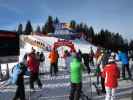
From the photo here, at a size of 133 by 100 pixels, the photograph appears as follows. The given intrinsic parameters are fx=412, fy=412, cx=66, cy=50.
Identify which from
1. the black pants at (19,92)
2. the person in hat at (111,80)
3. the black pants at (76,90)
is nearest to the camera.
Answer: the person in hat at (111,80)

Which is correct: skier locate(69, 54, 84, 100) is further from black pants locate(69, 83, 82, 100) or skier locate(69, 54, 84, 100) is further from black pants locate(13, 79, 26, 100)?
Answer: black pants locate(13, 79, 26, 100)

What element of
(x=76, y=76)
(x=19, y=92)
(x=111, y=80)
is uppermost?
(x=76, y=76)

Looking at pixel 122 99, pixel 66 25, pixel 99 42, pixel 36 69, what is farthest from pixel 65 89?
pixel 99 42

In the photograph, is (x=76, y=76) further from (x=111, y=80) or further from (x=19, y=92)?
(x=19, y=92)

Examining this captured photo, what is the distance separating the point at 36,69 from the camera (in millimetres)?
17656

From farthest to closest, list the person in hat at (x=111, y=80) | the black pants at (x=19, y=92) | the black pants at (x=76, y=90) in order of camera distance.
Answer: the black pants at (x=19, y=92) < the black pants at (x=76, y=90) < the person in hat at (x=111, y=80)

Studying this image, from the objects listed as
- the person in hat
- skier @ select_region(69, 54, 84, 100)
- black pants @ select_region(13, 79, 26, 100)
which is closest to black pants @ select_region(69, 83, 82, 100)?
skier @ select_region(69, 54, 84, 100)

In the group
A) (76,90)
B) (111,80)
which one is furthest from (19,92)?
(111,80)

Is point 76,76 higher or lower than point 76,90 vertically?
higher

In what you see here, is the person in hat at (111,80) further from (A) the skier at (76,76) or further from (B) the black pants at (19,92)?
(B) the black pants at (19,92)

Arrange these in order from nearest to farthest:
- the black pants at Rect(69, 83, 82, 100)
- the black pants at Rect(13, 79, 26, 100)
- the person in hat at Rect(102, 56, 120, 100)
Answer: the person in hat at Rect(102, 56, 120, 100) < the black pants at Rect(69, 83, 82, 100) < the black pants at Rect(13, 79, 26, 100)

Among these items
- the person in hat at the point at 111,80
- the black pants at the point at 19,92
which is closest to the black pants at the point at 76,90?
the person in hat at the point at 111,80

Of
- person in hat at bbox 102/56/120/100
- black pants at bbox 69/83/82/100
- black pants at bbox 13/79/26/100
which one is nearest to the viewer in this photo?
person in hat at bbox 102/56/120/100

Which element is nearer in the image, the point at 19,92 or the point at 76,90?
the point at 76,90
